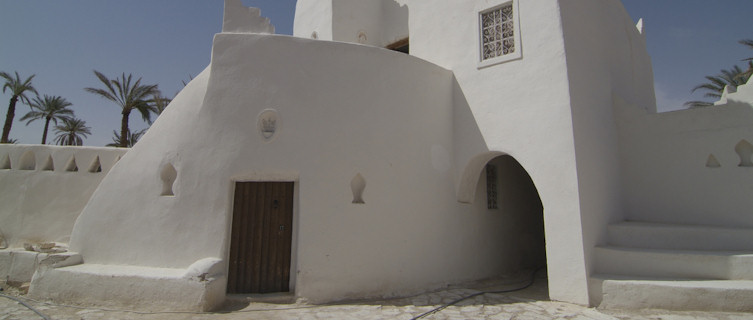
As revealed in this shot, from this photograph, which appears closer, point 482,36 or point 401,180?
A: point 401,180

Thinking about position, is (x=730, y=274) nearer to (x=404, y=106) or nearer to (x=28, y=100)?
(x=404, y=106)

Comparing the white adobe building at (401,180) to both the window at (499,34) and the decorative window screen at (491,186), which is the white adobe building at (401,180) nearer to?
the window at (499,34)

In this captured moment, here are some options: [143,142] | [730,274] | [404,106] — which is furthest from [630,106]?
[143,142]

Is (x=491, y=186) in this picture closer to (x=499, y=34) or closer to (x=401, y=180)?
(x=401, y=180)

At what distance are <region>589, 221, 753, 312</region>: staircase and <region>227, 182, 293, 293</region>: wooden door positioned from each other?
4.44 metres

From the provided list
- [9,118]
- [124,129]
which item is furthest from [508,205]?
[9,118]

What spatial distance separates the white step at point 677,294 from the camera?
479cm

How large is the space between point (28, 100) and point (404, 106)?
21189mm

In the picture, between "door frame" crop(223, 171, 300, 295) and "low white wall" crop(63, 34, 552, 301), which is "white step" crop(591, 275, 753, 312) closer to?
"low white wall" crop(63, 34, 552, 301)

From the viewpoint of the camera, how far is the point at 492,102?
677 centimetres

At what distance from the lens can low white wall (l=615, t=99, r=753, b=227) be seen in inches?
246

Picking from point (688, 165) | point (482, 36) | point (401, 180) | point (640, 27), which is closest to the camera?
point (401, 180)

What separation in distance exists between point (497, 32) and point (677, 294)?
4752 millimetres

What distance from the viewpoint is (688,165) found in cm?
665
